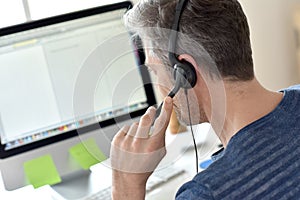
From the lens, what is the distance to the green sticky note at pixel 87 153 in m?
1.23

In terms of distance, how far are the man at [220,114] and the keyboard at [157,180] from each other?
272mm

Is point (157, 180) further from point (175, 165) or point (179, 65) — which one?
point (179, 65)

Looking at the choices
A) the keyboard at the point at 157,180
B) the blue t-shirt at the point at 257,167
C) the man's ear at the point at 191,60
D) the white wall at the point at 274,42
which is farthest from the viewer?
the white wall at the point at 274,42

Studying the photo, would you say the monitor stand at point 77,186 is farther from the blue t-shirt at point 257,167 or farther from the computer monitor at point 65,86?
the blue t-shirt at point 257,167

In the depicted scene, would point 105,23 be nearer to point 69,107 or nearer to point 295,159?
point 69,107

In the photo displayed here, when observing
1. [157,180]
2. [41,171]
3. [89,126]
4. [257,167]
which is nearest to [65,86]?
[89,126]

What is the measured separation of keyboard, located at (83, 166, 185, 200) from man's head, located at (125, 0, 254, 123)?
0.45 meters

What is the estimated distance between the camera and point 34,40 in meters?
1.17

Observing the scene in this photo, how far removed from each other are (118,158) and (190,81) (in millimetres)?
221

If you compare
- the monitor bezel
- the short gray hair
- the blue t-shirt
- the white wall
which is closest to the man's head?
the short gray hair

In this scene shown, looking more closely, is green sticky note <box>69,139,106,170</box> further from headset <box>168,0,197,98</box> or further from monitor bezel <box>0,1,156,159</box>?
headset <box>168,0,197,98</box>

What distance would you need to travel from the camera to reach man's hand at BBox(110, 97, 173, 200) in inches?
33.6

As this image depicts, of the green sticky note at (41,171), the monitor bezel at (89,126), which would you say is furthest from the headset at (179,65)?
the green sticky note at (41,171)

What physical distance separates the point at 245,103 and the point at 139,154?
23 centimetres
